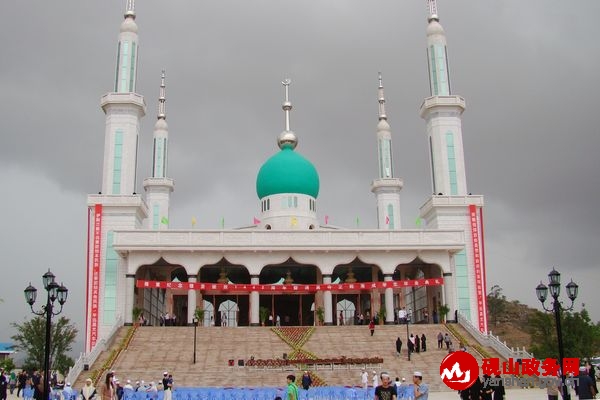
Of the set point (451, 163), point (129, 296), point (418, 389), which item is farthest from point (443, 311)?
point (418, 389)

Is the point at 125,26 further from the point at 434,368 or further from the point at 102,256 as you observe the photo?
the point at 434,368

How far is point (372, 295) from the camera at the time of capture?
160 feet

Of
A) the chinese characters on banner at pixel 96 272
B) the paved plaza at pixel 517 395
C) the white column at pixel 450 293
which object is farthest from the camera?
the white column at pixel 450 293

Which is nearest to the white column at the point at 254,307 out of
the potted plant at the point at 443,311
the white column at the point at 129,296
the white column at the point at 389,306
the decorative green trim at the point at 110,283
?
the white column at the point at 129,296

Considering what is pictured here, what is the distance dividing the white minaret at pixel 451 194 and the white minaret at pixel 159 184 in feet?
74.4

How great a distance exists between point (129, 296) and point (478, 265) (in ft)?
72.6

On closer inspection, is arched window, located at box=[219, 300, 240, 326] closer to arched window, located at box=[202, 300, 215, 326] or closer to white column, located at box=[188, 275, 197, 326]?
arched window, located at box=[202, 300, 215, 326]

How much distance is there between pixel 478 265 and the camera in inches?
1800

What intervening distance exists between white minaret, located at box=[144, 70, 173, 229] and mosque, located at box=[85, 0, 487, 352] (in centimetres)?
870

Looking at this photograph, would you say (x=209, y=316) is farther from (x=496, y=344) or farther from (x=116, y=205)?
(x=496, y=344)

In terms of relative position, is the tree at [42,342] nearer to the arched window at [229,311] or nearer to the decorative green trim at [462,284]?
the arched window at [229,311]

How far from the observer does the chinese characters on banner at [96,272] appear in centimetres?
4297

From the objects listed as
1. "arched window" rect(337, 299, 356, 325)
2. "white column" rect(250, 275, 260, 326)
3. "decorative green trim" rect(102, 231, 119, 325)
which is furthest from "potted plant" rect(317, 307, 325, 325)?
"decorative green trim" rect(102, 231, 119, 325)

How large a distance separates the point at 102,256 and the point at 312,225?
48.0 feet
